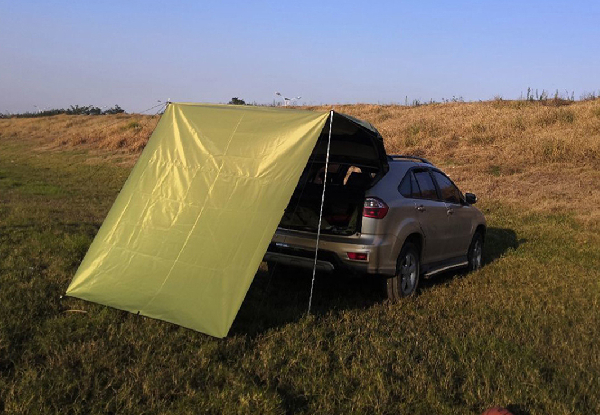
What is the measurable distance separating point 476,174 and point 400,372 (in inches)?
568

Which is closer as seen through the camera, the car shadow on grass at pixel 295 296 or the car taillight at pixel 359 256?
the car shadow on grass at pixel 295 296

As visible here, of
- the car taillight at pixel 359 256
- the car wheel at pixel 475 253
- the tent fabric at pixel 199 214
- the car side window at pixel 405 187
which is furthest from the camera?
the car wheel at pixel 475 253

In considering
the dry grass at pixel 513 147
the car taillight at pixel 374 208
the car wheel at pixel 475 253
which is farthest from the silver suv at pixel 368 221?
the dry grass at pixel 513 147

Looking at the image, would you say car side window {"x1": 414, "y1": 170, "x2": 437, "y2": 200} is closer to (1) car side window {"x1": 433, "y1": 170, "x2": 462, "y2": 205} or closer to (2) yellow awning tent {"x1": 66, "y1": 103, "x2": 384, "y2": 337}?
(1) car side window {"x1": 433, "y1": 170, "x2": 462, "y2": 205}

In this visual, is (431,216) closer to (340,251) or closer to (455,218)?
(455,218)

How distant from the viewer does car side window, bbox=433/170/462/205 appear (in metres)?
7.81

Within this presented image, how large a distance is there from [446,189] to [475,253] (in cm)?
137

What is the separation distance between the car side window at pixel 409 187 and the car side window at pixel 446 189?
31.6 inches

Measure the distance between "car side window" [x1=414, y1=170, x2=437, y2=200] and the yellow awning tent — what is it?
2229 mm

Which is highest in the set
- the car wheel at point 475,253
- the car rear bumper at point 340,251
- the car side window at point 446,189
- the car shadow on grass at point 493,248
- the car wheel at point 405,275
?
the car side window at point 446,189

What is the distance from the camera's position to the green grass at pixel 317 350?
153 inches

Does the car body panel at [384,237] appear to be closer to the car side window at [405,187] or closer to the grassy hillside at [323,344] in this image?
the car side window at [405,187]

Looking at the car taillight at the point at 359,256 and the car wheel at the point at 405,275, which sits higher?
the car taillight at the point at 359,256

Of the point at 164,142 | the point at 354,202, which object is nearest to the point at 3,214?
the point at 164,142
